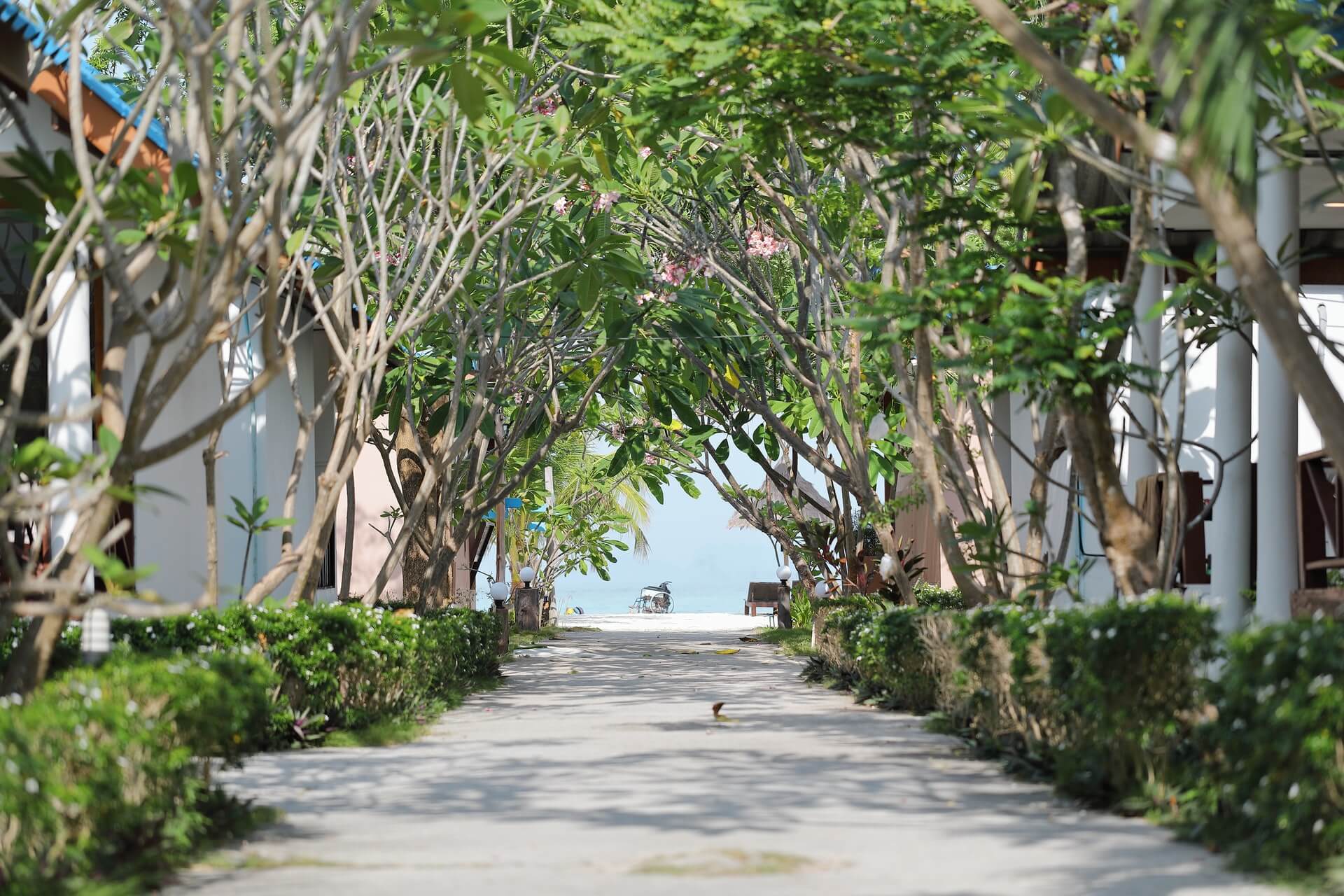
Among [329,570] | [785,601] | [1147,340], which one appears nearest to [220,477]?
[329,570]

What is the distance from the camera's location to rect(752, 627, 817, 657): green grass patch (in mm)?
21891

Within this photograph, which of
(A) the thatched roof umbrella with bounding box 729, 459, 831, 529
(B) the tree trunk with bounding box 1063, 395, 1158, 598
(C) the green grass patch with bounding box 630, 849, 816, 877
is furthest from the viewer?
(A) the thatched roof umbrella with bounding box 729, 459, 831, 529

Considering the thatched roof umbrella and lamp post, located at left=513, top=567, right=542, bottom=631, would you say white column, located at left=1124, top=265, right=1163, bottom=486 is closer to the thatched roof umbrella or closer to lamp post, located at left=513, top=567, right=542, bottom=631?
the thatched roof umbrella

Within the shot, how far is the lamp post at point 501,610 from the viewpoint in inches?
886

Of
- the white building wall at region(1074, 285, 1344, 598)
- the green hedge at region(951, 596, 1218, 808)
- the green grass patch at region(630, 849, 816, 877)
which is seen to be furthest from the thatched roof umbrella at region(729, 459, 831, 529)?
the green grass patch at region(630, 849, 816, 877)

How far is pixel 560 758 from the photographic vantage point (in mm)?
9562

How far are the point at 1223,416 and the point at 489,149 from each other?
A: 5.88 m

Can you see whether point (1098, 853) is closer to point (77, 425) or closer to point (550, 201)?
point (77, 425)

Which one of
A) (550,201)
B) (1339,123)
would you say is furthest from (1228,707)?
(550,201)

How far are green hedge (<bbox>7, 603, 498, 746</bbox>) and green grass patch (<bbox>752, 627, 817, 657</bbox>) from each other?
26.5 ft

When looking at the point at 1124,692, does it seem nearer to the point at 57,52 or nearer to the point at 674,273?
the point at 57,52

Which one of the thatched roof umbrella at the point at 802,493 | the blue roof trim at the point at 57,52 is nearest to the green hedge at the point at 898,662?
the blue roof trim at the point at 57,52

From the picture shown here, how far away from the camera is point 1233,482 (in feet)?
35.7

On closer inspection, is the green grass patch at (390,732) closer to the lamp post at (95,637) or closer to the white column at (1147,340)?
the lamp post at (95,637)
